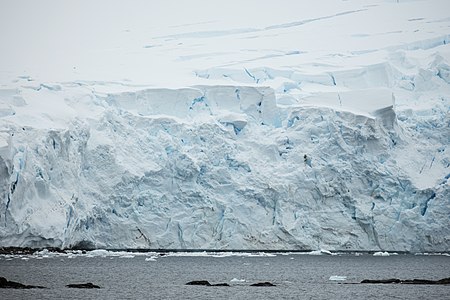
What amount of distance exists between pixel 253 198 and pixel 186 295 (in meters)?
15.6

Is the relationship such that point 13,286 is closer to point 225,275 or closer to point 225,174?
point 225,275

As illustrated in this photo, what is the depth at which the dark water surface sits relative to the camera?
2086cm

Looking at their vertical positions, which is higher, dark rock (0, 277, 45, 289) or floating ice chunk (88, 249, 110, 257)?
dark rock (0, 277, 45, 289)

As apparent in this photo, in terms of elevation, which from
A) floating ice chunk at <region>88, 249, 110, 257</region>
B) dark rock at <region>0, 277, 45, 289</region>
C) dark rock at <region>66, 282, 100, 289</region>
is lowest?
floating ice chunk at <region>88, 249, 110, 257</region>

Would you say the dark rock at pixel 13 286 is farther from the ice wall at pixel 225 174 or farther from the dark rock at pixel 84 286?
the ice wall at pixel 225 174

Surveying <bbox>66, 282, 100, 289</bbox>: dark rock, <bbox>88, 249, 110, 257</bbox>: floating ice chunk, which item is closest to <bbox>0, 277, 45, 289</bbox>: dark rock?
<bbox>66, 282, 100, 289</bbox>: dark rock

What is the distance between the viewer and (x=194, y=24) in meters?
65.6

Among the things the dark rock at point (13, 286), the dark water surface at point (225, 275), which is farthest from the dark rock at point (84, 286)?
the dark rock at point (13, 286)

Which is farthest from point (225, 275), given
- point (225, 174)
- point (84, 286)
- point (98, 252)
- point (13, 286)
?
point (13, 286)

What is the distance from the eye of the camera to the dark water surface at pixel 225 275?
20859 mm

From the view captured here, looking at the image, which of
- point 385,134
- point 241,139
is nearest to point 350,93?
point 385,134

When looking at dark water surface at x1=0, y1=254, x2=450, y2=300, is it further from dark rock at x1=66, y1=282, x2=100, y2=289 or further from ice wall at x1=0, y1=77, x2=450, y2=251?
ice wall at x1=0, y1=77, x2=450, y2=251

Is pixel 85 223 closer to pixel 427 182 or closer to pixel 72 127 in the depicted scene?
pixel 72 127

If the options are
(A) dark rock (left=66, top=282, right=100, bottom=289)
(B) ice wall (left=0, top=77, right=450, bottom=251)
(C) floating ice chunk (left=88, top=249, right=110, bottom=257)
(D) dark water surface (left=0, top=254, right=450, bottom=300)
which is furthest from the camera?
(B) ice wall (left=0, top=77, right=450, bottom=251)
